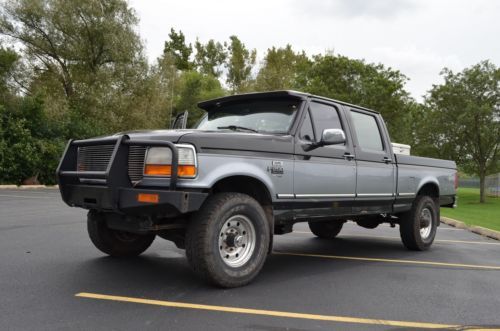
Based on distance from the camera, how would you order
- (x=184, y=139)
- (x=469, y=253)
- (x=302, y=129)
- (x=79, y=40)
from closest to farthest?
(x=184, y=139), (x=302, y=129), (x=469, y=253), (x=79, y=40)

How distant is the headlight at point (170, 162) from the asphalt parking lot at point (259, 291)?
1149 millimetres

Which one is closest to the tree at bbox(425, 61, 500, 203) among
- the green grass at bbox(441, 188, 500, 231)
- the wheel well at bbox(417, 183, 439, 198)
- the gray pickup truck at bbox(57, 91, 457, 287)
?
the green grass at bbox(441, 188, 500, 231)

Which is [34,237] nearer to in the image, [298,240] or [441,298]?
[298,240]

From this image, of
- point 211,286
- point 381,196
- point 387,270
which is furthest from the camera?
point 381,196

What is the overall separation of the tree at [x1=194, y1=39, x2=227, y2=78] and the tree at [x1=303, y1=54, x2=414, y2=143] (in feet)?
129

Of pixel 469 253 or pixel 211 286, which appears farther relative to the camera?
pixel 469 253

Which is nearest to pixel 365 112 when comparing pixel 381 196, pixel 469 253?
pixel 381 196

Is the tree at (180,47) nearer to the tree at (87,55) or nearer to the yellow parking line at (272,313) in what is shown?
the tree at (87,55)

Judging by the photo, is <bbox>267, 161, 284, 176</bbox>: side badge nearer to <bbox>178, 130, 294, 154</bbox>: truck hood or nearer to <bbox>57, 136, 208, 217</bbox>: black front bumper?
<bbox>178, 130, 294, 154</bbox>: truck hood

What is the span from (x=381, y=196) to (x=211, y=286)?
3124 millimetres

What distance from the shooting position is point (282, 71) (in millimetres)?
53156

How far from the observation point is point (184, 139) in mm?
4430

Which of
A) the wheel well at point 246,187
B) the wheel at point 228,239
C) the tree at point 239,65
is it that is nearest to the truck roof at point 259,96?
the wheel well at point 246,187

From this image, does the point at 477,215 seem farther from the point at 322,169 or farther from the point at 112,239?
the point at 112,239
